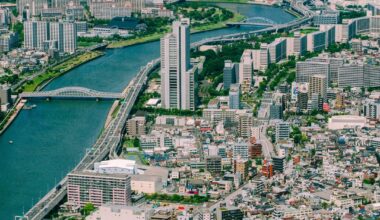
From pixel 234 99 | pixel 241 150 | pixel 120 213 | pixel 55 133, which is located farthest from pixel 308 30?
pixel 120 213

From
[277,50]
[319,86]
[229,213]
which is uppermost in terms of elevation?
[277,50]

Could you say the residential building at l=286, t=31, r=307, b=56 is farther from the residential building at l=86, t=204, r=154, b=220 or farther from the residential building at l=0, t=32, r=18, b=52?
the residential building at l=86, t=204, r=154, b=220

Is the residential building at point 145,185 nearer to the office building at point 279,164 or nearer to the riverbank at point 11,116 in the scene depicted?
the office building at point 279,164

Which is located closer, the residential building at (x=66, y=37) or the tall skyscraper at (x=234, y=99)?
the tall skyscraper at (x=234, y=99)

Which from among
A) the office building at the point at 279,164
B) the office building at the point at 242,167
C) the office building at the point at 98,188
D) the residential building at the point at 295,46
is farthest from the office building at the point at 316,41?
the office building at the point at 98,188

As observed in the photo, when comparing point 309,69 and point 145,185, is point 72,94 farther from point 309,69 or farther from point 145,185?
point 145,185

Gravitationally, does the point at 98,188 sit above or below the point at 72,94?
below

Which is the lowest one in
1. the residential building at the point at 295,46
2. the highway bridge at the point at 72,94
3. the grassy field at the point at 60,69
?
the highway bridge at the point at 72,94

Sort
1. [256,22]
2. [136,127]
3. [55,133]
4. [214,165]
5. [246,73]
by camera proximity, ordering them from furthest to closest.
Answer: [256,22], [246,73], [55,133], [136,127], [214,165]
